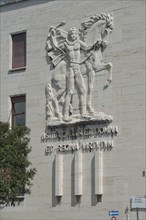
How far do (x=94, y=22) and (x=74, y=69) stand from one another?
2.94m

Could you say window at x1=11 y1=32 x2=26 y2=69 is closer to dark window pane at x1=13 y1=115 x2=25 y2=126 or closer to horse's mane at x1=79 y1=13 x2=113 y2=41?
dark window pane at x1=13 y1=115 x2=25 y2=126

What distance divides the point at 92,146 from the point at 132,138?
2.52 metres

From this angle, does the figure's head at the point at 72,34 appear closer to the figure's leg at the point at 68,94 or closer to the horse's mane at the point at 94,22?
the horse's mane at the point at 94,22

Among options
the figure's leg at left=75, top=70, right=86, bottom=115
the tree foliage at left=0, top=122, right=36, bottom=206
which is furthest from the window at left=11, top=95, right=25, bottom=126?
the figure's leg at left=75, top=70, right=86, bottom=115

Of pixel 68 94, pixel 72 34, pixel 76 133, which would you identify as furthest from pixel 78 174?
pixel 72 34

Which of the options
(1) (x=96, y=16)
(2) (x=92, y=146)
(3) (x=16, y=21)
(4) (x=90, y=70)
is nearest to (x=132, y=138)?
(2) (x=92, y=146)

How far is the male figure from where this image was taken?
3684cm

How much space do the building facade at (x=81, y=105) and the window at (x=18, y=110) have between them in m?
0.06

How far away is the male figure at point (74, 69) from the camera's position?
121ft

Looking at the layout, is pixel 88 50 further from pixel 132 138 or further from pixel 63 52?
pixel 132 138

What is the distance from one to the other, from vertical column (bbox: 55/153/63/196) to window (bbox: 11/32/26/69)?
676 cm

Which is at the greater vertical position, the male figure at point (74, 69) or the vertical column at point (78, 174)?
the male figure at point (74, 69)

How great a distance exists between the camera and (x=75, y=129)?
121 ft

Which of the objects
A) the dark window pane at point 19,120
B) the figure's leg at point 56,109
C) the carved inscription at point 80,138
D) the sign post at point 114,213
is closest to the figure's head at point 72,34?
the figure's leg at point 56,109
